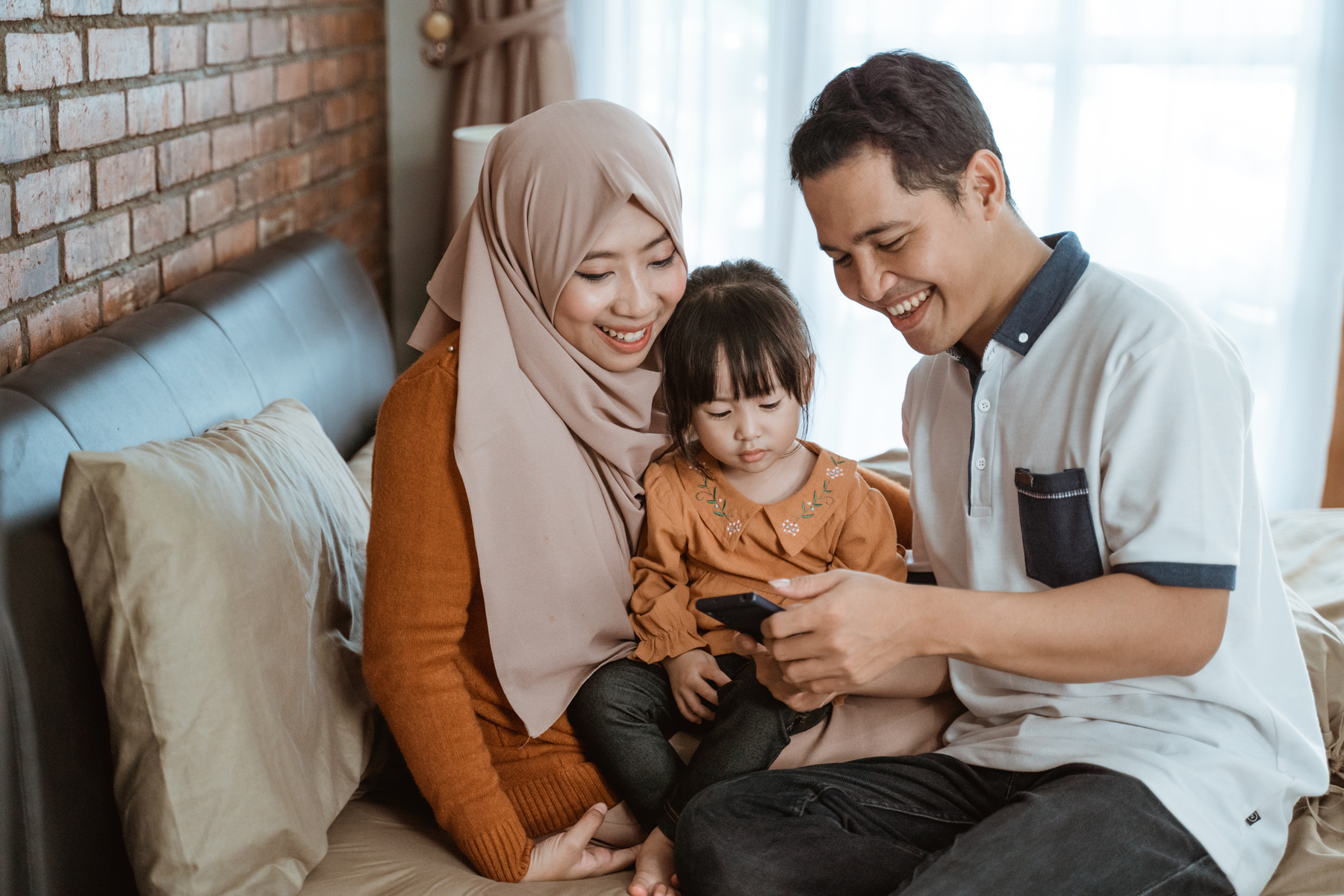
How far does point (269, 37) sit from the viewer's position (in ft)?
7.57

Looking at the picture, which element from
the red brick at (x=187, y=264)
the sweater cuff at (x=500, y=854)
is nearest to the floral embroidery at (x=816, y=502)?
the sweater cuff at (x=500, y=854)

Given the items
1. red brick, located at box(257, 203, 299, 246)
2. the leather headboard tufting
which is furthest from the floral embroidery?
red brick, located at box(257, 203, 299, 246)

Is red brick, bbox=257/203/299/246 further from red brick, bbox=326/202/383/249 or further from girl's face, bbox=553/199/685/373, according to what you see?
girl's face, bbox=553/199/685/373

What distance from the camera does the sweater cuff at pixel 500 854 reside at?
1.28 meters

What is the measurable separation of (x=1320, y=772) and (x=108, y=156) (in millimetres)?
1848

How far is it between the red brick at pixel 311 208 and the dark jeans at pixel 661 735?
156 centimetres

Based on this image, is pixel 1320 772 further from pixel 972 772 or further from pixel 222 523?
pixel 222 523

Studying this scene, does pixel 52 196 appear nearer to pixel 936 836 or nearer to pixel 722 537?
pixel 722 537

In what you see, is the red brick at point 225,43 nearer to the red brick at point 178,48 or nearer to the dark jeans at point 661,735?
the red brick at point 178,48

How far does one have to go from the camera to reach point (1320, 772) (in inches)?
50.3

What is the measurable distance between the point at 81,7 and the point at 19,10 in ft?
0.58

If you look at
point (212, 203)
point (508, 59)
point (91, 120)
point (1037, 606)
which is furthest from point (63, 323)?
point (508, 59)

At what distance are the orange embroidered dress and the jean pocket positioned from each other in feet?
0.98

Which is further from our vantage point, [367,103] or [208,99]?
[367,103]
